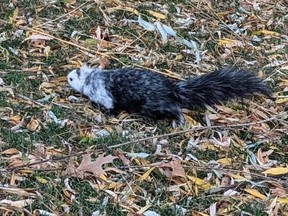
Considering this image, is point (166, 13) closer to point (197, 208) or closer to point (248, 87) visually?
point (248, 87)

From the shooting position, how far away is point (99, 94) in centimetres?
442

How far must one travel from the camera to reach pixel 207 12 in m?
5.77

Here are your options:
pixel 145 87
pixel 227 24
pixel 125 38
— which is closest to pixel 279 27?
pixel 227 24

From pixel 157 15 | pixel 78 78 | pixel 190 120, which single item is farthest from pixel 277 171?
pixel 157 15

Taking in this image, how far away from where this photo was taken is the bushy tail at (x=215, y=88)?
14.2 ft

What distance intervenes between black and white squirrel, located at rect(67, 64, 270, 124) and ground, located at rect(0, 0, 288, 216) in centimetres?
8

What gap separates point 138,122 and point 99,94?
1.11 ft

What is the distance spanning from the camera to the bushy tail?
170 inches

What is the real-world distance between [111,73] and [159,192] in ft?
3.86

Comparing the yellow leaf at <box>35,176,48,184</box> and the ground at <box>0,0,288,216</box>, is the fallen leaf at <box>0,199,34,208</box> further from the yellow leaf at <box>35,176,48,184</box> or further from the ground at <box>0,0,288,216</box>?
the yellow leaf at <box>35,176,48,184</box>

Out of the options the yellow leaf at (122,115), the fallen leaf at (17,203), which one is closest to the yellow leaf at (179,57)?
the yellow leaf at (122,115)

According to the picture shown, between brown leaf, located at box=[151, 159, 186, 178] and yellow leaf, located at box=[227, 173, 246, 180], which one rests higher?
brown leaf, located at box=[151, 159, 186, 178]

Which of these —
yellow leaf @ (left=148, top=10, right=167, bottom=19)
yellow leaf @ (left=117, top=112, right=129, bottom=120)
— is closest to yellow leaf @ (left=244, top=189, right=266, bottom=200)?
yellow leaf @ (left=117, top=112, right=129, bottom=120)

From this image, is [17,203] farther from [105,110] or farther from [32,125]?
[105,110]
